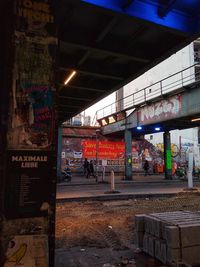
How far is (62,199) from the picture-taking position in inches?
552

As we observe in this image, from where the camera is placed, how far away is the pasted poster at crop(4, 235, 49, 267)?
3.38m

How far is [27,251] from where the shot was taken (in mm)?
3441

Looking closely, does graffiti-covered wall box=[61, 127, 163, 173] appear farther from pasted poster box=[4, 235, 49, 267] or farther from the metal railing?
pasted poster box=[4, 235, 49, 267]

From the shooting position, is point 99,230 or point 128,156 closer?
point 99,230

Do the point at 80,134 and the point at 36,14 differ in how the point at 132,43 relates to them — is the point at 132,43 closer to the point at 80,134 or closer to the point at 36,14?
the point at 36,14

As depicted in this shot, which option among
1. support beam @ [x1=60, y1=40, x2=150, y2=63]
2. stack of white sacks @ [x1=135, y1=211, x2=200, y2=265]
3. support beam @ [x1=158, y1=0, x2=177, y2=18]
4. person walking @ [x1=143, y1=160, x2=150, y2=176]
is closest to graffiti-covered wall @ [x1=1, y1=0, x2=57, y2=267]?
stack of white sacks @ [x1=135, y1=211, x2=200, y2=265]

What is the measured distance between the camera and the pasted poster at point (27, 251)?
3.38 meters

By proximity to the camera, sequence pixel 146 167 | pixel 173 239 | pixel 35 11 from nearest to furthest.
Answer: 1. pixel 35 11
2. pixel 173 239
3. pixel 146 167

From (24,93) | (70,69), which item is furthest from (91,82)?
(24,93)

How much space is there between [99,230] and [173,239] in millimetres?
3851

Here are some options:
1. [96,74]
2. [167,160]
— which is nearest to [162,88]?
[167,160]

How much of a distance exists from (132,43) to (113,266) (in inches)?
242

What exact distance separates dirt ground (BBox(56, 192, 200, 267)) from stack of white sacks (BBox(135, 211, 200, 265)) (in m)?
0.33

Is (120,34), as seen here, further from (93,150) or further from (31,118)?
(93,150)
